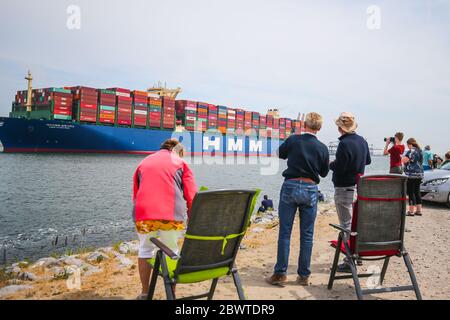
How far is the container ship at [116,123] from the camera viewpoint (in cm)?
5425

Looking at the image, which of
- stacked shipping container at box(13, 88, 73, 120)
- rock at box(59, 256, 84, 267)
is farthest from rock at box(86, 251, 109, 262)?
stacked shipping container at box(13, 88, 73, 120)

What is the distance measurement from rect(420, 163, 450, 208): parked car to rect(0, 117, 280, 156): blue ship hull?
38341 mm

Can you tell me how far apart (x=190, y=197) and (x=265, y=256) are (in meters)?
2.96

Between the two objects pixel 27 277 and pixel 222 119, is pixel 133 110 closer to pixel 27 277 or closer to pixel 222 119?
pixel 222 119

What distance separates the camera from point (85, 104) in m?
56.6

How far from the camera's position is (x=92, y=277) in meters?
5.22

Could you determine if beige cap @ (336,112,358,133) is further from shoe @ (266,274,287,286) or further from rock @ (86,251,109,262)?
rock @ (86,251,109,262)

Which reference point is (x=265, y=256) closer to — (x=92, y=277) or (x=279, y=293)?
(x=279, y=293)

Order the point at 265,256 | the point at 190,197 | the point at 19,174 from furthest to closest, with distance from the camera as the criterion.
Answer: the point at 19,174 < the point at 265,256 < the point at 190,197

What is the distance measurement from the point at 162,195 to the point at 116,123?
195 feet

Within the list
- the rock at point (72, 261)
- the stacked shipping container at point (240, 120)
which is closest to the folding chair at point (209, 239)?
the rock at point (72, 261)

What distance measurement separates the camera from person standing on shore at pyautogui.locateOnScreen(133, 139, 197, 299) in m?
3.30

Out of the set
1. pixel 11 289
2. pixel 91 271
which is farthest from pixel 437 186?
pixel 11 289

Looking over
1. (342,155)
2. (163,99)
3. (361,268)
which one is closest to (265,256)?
(361,268)
